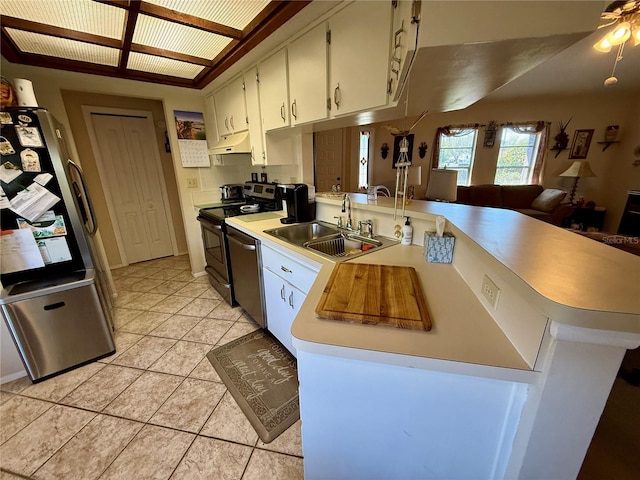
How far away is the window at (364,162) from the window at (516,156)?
8.80 feet

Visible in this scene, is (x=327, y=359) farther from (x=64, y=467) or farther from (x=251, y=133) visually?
(x=251, y=133)

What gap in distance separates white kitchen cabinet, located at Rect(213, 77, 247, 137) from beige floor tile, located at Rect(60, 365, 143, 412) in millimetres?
2269

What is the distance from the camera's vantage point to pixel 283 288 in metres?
1.70

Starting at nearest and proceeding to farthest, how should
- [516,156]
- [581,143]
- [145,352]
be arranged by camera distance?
1. [145,352]
2. [581,143]
3. [516,156]

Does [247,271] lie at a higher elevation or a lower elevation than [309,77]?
lower

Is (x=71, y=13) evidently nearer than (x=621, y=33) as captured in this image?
Yes

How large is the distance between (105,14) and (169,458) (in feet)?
8.56

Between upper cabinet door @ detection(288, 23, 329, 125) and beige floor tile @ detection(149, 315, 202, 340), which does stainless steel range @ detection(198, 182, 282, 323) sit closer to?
beige floor tile @ detection(149, 315, 202, 340)

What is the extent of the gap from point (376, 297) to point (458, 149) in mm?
5589

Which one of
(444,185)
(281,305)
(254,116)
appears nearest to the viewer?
(281,305)

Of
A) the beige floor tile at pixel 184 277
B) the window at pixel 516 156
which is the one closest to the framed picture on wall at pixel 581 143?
the window at pixel 516 156

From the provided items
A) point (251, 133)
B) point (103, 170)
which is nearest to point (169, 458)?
point (251, 133)

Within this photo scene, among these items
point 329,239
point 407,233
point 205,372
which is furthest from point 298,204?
point 205,372

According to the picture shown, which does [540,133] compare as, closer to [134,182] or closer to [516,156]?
[516,156]
